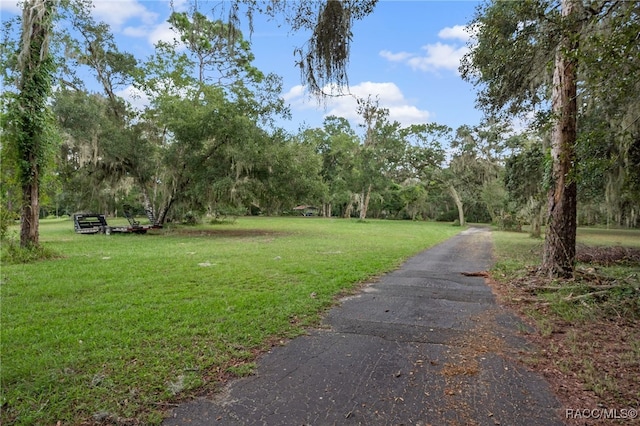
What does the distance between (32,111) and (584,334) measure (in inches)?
412

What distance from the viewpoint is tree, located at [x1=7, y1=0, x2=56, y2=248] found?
7.20 m

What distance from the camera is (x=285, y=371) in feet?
8.70

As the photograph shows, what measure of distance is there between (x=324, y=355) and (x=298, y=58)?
3.26 metres

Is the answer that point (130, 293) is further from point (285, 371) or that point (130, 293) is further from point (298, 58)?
point (298, 58)

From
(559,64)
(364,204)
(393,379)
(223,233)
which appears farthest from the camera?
(364,204)

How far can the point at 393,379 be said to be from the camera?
2527 millimetres

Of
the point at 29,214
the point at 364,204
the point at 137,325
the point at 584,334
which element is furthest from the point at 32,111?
the point at 364,204

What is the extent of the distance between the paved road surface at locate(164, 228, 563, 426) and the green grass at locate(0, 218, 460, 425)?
283 mm

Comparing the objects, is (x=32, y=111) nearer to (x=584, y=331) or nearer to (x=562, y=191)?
(x=584, y=331)

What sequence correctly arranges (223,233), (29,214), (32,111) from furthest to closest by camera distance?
1. (223,233)
2. (29,214)
3. (32,111)

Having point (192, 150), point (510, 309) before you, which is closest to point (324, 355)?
point (510, 309)

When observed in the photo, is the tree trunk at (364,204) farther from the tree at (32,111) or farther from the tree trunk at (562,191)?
the tree at (32,111)

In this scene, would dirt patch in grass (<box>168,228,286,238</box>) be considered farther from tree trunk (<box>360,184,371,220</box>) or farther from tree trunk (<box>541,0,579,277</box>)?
tree trunk (<box>360,184,371,220</box>)

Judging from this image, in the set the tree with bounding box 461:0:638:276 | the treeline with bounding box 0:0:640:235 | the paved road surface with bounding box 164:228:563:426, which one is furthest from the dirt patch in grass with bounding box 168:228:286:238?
the paved road surface with bounding box 164:228:563:426
